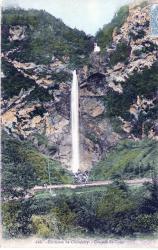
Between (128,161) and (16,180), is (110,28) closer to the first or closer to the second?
(128,161)

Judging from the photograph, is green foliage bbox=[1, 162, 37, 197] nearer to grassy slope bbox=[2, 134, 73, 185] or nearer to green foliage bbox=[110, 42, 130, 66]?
grassy slope bbox=[2, 134, 73, 185]

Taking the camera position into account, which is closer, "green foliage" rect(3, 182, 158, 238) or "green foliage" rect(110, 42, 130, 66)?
"green foliage" rect(3, 182, 158, 238)

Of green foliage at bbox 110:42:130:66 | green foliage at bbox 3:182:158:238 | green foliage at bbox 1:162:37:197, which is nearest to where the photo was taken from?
green foliage at bbox 3:182:158:238

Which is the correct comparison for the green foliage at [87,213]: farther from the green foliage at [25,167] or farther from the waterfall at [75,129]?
the waterfall at [75,129]

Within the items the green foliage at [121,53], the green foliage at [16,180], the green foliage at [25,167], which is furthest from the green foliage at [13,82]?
the green foliage at [121,53]

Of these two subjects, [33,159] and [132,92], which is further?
[33,159]

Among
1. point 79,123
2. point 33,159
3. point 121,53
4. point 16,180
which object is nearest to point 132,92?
point 121,53

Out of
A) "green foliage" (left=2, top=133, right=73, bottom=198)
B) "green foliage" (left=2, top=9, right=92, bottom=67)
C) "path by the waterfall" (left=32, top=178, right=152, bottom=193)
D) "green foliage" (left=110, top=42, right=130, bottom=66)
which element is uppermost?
"green foliage" (left=2, top=9, right=92, bottom=67)

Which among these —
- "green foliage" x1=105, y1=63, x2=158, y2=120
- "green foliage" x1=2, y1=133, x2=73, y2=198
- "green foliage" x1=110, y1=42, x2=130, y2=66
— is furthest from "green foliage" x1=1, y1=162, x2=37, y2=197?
"green foliage" x1=110, y1=42, x2=130, y2=66
